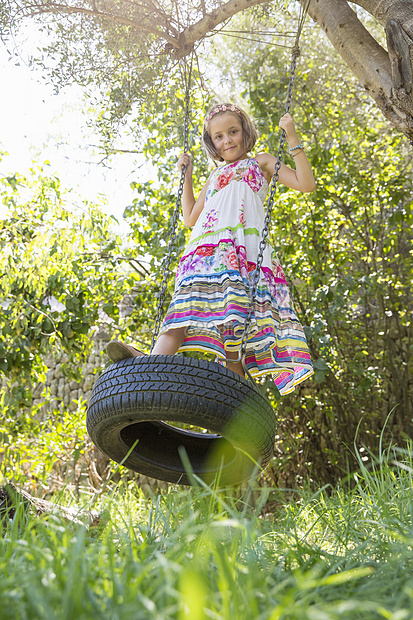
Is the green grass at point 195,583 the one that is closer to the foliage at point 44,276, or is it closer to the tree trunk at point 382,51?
the tree trunk at point 382,51

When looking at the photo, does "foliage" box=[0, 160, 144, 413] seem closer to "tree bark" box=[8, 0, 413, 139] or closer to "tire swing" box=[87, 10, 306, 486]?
"tree bark" box=[8, 0, 413, 139]

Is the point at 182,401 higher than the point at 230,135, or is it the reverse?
the point at 230,135

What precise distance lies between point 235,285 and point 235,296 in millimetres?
56

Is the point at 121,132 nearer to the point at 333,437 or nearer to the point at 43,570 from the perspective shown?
the point at 333,437

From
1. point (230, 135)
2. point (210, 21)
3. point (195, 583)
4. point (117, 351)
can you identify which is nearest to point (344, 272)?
point (230, 135)

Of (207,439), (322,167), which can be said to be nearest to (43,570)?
(207,439)

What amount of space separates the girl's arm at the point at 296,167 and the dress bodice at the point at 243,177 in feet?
0.19

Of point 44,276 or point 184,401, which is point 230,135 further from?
point 44,276

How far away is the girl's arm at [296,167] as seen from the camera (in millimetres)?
2064

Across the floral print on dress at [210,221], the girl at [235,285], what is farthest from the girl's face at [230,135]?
the floral print on dress at [210,221]

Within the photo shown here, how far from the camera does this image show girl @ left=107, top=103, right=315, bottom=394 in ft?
6.04

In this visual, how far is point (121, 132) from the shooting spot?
4.13 m

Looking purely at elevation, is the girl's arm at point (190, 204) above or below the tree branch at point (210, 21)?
below

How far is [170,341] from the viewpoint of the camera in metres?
1.85
